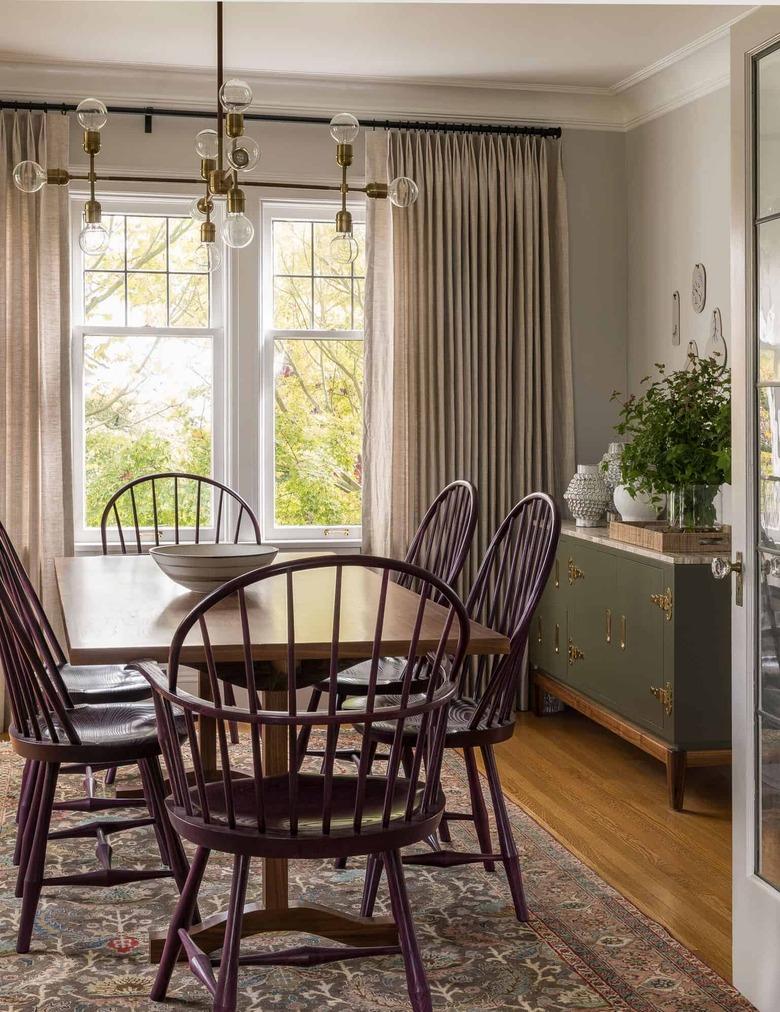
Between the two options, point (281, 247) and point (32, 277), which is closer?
point (32, 277)

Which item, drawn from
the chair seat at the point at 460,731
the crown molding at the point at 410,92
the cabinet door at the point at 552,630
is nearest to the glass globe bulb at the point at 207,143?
the chair seat at the point at 460,731

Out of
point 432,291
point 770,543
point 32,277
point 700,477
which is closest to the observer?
point 770,543

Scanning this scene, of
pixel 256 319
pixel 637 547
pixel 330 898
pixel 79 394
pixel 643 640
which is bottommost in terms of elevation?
pixel 330 898

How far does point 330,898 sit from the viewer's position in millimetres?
2932

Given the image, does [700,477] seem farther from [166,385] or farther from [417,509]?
[166,385]

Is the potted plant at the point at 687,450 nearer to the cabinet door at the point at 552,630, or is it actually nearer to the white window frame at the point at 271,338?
the cabinet door at the point at 552,630

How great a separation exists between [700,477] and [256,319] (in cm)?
214

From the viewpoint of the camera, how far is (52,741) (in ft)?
8.28

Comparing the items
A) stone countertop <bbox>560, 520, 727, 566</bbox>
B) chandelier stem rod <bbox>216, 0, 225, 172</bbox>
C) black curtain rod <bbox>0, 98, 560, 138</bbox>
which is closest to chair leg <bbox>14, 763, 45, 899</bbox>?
chandelier stem rod <bbox>216, 0, 225, 172</bbox>

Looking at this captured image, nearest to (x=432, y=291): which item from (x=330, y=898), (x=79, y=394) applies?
(x=79, y=394)

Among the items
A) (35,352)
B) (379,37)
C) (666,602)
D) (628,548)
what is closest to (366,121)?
(379,37)

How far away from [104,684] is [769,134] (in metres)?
2.27

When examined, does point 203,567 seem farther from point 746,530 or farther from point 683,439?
point 683,439

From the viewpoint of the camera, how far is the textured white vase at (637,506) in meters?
4.22
